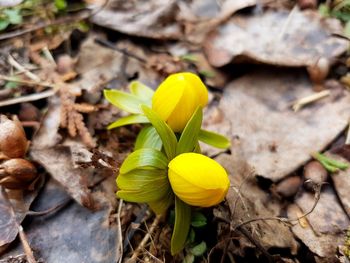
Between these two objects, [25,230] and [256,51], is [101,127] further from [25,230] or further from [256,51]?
[256,51]

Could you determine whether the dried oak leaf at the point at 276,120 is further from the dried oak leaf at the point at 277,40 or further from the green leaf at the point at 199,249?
the green leaf at the point at 199,249

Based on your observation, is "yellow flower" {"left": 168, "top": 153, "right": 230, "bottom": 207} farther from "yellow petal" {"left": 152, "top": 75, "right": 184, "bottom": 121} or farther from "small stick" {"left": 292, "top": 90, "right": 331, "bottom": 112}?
"small stick" {"left": 292, "top": 90, "right": 331, "bottom": 112}

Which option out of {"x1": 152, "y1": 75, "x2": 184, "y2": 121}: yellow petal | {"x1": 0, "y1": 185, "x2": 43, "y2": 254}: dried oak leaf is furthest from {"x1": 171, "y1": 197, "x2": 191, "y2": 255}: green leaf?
{"x1": 0, "y1": 185, "x2": 43, "y2": 254}: dried oak leaf

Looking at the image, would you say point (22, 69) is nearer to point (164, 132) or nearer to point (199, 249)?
point (164, 132)

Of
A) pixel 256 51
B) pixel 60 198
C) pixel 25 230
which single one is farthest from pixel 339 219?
pixel 25 230

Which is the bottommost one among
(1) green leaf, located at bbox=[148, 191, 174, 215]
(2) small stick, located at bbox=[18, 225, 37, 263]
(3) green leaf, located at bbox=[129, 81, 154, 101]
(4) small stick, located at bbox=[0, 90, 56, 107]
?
(2) small stick, located at bbox=[18, 225, 37, 263]

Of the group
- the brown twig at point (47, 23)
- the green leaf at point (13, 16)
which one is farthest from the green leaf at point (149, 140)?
the green leaf at point (13, 16)

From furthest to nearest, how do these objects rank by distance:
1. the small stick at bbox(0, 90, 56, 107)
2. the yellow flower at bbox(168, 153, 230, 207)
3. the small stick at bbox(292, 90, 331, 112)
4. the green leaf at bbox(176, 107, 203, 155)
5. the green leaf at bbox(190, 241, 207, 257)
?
the small stick at bbox(292, 90, 331, 112), the small stick at bbox(0, 90, 56, 107), the green leaf at bbox(190, 241, 207, 257), the green leaf at bbox(176, 107, 203, 155), the yellow flower at bbox(168, 153, 230, 207)
